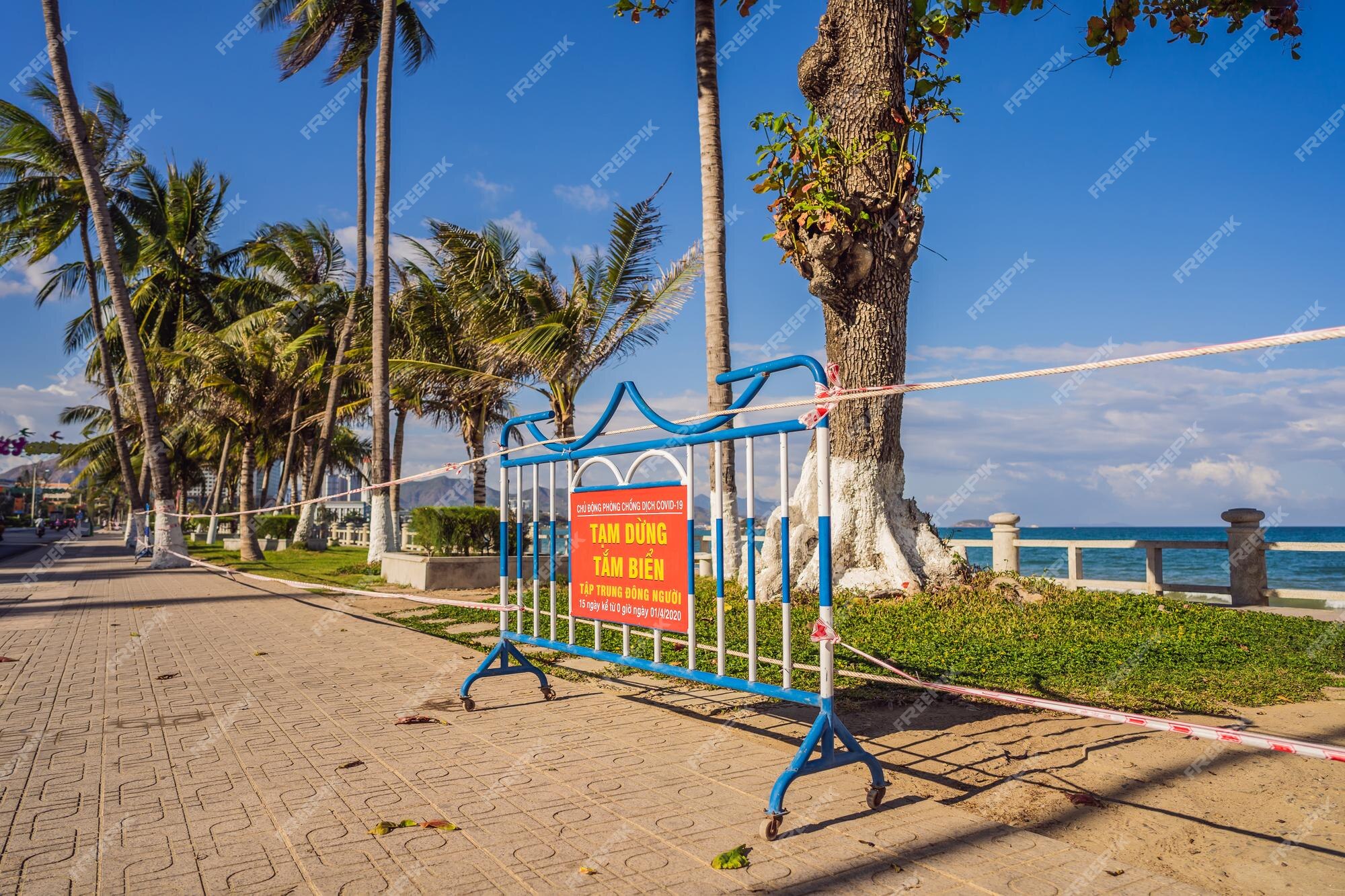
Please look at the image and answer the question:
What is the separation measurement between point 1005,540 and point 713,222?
267 inches

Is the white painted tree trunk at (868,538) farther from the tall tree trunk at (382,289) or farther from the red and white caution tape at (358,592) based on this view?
the tall tree trunk at (382,289)

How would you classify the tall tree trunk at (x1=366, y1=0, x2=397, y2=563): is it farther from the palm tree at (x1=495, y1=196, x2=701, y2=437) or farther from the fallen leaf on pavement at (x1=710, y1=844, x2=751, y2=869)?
the fallen leaf on pavement at (x1=710, y1=844, x2=751, y2=869)

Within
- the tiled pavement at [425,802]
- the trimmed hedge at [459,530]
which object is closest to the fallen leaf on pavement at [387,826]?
the tiled pavement at [425,802]

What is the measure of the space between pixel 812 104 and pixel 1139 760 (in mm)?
8477

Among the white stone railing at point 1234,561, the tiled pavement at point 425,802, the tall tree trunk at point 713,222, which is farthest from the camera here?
the tall tree trunk at point 713,222

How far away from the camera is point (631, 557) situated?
542 cm

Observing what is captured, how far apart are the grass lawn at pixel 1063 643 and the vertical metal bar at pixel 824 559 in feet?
8.30

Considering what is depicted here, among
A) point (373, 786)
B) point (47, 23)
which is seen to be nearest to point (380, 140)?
point (47, 23)

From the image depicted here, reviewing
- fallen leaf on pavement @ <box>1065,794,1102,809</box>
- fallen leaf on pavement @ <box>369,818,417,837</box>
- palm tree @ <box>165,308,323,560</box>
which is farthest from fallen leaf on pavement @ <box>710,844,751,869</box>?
palm tree @ <box>165,308,323,560</box>

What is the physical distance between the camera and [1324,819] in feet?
12.9

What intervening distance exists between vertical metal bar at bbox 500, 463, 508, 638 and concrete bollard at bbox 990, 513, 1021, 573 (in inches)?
368

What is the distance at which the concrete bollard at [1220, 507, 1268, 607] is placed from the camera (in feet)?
36.5

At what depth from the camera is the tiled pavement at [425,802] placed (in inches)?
129

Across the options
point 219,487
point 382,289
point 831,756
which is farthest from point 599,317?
point 219,487
